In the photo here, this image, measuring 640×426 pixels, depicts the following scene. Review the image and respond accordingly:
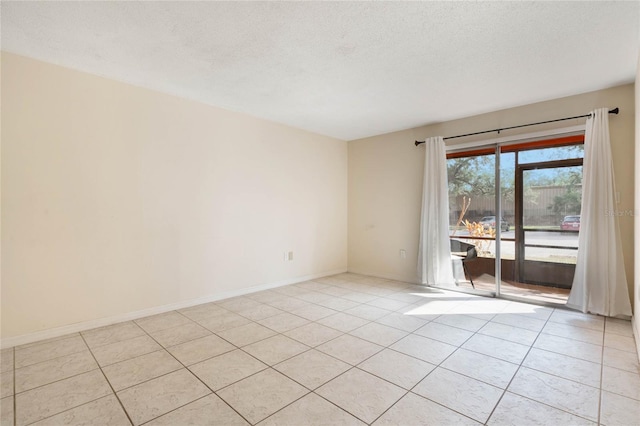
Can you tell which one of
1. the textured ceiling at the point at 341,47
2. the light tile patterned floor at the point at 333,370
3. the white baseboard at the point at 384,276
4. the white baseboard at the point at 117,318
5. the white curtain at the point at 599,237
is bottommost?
the light tile patterned floor at the point at 333,370

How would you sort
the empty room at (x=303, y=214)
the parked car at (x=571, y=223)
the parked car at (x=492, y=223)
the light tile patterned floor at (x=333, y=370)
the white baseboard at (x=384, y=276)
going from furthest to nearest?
1. the white baseboard at (x=384, y=276)
2. the parked car at (x=492, y=223)
3. the parked car at (x=571, y=223)
4. the empty room at (x=303, y=214)
5. the light tile patterned floor at (x=333, y=370)

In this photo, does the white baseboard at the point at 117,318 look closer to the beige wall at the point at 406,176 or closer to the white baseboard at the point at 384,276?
the white baseboard at the point at 384,276

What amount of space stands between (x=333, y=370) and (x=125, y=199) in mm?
2584

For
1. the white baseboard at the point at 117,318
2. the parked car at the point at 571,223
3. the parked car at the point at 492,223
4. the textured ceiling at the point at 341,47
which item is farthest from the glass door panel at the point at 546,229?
the white baseboard at the point at 117,318

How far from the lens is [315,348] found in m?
2.48

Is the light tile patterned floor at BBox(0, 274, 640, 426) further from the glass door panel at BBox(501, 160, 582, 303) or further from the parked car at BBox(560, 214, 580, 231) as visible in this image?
the parked car at BBox(560, 214, 580, 231)

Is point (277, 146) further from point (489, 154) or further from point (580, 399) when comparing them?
point (580, 399)

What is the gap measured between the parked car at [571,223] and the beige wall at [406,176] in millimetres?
375

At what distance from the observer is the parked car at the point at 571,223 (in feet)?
11.3

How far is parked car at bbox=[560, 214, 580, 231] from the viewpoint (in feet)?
11.3

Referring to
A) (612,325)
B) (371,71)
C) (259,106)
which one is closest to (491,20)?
(371,71)

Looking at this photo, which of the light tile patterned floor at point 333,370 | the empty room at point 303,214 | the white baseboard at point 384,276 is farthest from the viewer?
the white baseboard at point 384,276

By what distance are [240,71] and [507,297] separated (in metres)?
4.04

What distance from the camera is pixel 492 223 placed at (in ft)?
13.2
